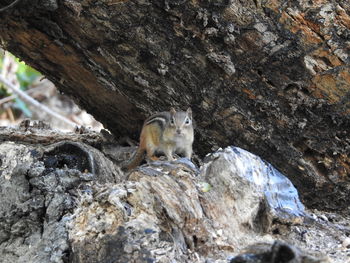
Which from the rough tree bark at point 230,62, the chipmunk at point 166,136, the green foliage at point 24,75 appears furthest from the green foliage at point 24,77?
the rough tree bark at point 230,62

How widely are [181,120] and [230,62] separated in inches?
31.6

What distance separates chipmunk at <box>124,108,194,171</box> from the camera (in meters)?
4.69

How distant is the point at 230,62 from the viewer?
4.03m

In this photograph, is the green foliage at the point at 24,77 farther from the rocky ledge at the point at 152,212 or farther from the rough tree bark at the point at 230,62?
the rocky ledge at the point at 152,212

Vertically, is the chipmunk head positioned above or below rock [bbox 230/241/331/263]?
below

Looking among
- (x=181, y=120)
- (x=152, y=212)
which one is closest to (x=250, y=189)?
(x=152, y=212)

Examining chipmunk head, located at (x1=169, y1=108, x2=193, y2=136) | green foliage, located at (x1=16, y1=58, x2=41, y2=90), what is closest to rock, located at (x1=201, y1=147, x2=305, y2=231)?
chipmunk head, located at (x1=169, y1=108, x2=193, y2=136)

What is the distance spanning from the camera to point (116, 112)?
4.89m

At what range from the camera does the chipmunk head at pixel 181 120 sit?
4553 millimetres

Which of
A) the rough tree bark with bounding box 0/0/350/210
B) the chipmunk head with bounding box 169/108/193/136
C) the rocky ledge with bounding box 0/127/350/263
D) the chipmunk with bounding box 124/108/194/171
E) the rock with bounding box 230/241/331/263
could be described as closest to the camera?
the rock with bounding box 230/241/331/263

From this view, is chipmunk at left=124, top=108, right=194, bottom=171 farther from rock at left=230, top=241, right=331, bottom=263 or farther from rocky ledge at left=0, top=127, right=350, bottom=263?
rock at left=230, top=241, right=331, bottom=263

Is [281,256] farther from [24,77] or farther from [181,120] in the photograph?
[24,77]

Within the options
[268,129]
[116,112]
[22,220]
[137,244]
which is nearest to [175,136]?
[116,112]

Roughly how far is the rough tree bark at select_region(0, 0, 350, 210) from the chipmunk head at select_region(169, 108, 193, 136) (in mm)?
89
